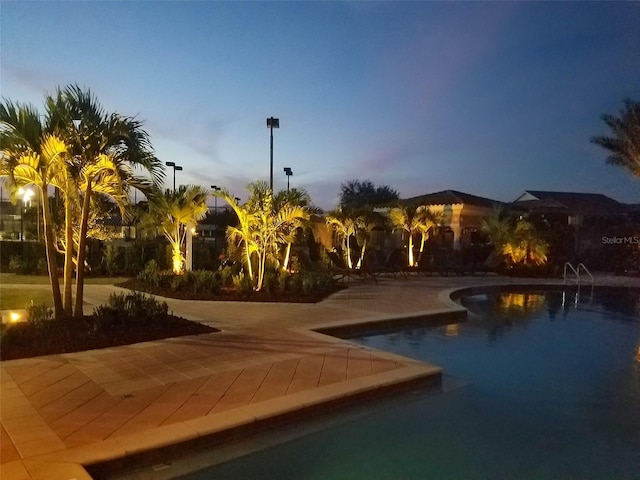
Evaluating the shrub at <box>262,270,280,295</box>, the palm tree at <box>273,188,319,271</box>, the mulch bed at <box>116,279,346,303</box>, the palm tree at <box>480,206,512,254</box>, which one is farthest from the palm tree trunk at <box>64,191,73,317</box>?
the palm tree at <box>480,206,512,254</box>

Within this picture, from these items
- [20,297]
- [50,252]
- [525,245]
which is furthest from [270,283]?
[525,245]

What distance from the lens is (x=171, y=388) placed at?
5113 mm

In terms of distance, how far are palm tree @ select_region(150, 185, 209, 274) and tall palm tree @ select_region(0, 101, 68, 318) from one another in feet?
24.0

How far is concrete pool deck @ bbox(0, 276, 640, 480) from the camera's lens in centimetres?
379

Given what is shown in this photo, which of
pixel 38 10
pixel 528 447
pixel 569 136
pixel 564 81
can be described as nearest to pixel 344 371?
pixel 528 447

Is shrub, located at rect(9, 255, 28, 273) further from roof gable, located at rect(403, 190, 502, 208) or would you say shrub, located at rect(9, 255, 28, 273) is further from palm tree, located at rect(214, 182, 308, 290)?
roof gable, located at rect(403, 190, 502, 208)

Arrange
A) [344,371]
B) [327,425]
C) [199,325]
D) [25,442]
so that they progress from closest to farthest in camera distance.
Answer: [25,442] < [327,425] < [344,371] < [199,325]

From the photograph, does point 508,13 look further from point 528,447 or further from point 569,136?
point 569,136

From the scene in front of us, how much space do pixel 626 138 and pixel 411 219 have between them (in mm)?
9560

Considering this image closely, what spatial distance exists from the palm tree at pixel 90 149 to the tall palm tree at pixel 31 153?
20 centimetres

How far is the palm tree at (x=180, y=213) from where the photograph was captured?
14773 mm

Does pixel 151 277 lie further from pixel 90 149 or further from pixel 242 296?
pixel 90 149

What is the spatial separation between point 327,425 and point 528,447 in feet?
Result: 5.89

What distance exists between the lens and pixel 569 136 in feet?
83.4
